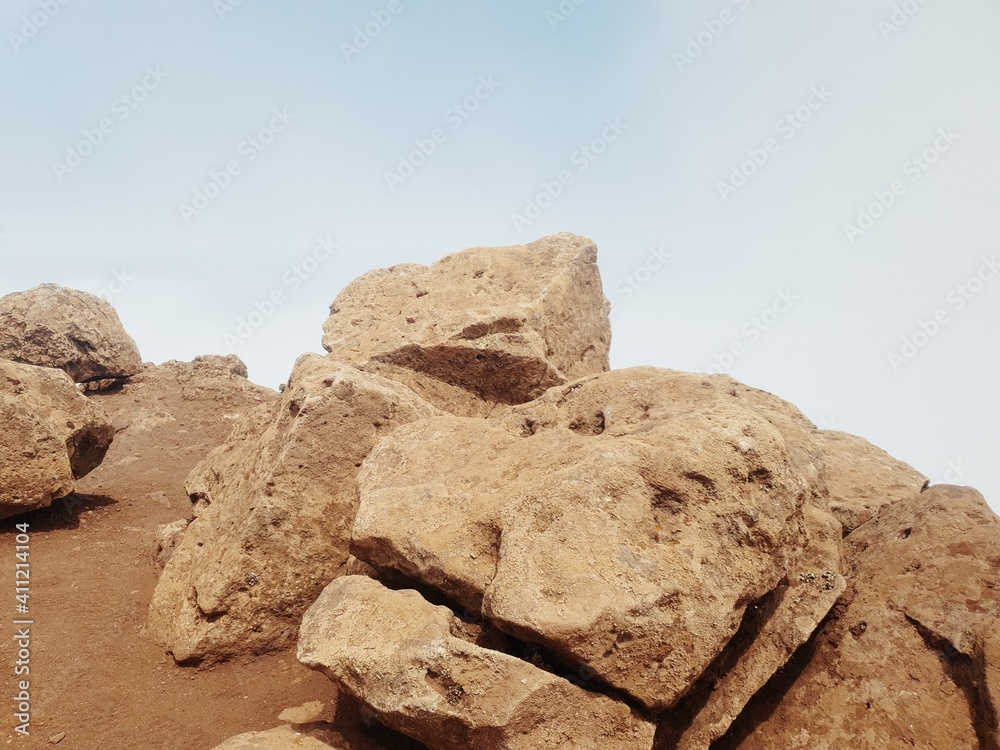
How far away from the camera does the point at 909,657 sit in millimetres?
4984

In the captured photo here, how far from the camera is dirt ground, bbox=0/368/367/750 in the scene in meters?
5.27

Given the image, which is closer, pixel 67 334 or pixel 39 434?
pixel 39 434

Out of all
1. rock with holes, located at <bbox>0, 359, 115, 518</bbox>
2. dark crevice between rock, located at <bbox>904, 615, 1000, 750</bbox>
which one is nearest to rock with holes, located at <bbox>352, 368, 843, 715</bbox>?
dark crevice between rock, located at <bbox>904, 615, 1000, 750</bbox>

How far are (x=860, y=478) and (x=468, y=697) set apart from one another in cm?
513

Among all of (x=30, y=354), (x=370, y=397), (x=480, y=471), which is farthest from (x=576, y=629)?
(x=30, y=354)

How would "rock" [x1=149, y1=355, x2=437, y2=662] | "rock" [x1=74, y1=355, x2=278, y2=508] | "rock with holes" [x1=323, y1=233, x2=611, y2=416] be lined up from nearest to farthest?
1. "rock" [x1=149, y1=355, x2=437, y2=662]
2. "rock with holes" [x1=323, y1=233, x2=611, y2=416]
3. "rock" [x1=74, y1=355, x2=278, y2=508]

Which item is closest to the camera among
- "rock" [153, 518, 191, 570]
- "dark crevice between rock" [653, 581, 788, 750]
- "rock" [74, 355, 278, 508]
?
"dark crevice between rock" [653, 581, 788, 750]

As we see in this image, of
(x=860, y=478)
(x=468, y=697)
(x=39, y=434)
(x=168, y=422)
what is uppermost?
(x=860, y=478)

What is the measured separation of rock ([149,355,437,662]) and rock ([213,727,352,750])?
1.69m

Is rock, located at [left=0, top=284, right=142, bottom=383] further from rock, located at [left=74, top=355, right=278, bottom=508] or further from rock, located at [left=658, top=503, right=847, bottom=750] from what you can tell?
rock, located at [left=658, top=503, right=847, bottom=750]

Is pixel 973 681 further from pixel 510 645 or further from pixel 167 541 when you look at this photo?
pixel 167 541

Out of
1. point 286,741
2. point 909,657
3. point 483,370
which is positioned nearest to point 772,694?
point 909,657

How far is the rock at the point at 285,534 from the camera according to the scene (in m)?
6.24

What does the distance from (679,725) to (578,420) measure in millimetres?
2467
